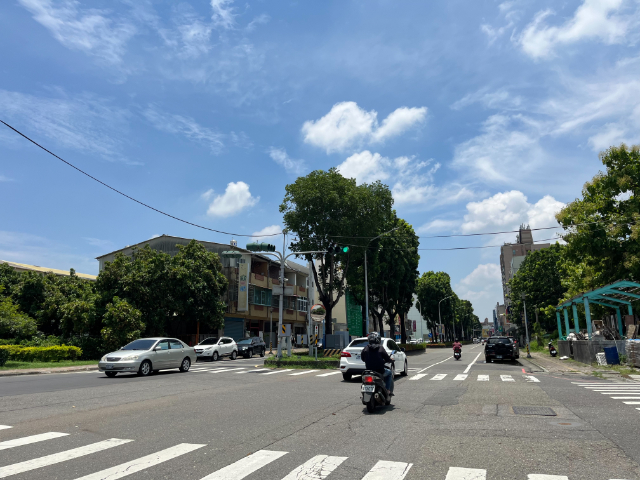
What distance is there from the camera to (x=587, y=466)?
5355 millimetres

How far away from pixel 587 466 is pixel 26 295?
3990 cm

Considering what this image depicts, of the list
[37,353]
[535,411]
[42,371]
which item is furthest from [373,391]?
[37,353]

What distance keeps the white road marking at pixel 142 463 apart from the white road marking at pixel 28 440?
2.05 m

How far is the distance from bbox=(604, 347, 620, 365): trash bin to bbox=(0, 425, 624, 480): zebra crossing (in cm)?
1990

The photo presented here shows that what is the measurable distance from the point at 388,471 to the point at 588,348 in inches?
895

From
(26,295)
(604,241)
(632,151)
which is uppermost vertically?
(632,151)

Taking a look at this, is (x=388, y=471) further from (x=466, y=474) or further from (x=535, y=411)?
(x=535, y=411)

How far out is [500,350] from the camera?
29.0 metres

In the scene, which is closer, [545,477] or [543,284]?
[545,477]

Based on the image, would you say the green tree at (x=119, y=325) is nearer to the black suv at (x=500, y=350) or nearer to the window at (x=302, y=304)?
the black suv at (x=500, y=350)

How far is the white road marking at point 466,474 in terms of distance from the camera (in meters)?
4.94

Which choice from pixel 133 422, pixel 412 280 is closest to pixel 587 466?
pixel 133 422

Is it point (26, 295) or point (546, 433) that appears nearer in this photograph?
point (546, 433)

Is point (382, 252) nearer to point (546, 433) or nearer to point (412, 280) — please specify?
point (412, 280)
